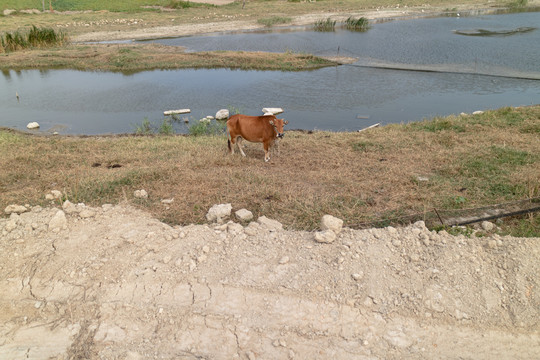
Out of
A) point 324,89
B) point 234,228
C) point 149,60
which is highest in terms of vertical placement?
point 149,60

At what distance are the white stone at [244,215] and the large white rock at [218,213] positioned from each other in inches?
6.6

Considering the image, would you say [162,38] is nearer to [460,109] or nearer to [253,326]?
[460,109]

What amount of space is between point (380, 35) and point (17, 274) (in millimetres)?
31270

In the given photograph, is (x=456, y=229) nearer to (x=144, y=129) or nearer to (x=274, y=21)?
(x=144, y=129)

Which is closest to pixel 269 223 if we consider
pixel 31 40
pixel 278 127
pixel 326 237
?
pixel 326 237

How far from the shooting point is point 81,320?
5238 mm

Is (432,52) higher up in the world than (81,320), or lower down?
higher up

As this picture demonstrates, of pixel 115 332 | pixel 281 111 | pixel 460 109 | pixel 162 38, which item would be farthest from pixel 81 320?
pixel 162 38

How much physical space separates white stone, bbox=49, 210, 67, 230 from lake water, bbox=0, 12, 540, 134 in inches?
370

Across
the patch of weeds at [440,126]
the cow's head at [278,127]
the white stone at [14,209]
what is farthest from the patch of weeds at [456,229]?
the white stone at [14,209]

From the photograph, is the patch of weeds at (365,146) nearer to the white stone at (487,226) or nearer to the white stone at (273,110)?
the white stone at (487,226)

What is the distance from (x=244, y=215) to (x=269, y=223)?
0.62 metres

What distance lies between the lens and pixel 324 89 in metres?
19.5

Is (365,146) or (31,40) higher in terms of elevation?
(31,40)
